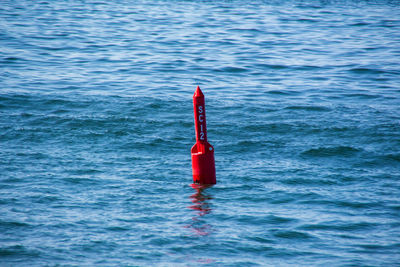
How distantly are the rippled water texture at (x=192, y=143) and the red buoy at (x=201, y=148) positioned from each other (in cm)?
25

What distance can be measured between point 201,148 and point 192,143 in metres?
2.15

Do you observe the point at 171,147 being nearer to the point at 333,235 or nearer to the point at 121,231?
the point at 121,231

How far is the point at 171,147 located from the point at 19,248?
3.85 m

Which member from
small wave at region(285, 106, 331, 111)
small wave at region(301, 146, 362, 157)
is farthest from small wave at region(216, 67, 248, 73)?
small wave at region(301, 146, 362, 157)

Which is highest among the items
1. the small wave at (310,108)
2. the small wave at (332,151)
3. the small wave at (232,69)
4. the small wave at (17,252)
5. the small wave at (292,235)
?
the small wave at (232,69)

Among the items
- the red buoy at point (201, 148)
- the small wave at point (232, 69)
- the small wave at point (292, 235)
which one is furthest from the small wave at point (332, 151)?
the small wave at point (232, 69)

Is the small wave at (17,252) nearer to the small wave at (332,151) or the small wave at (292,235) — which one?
the small wave at (292,235)

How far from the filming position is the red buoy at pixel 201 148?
7094mm

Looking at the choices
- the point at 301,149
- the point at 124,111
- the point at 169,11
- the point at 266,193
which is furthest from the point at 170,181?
the point at 169,11

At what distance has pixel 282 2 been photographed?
27031 mm

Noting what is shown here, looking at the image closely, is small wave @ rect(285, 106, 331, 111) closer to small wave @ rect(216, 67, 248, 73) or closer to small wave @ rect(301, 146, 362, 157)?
small wave @ rect(301, 146, 362, 157)

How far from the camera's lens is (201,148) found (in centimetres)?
720

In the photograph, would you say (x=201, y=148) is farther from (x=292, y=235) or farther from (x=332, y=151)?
(x=332, y=151)

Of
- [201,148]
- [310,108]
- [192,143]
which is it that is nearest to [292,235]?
[201,148]
